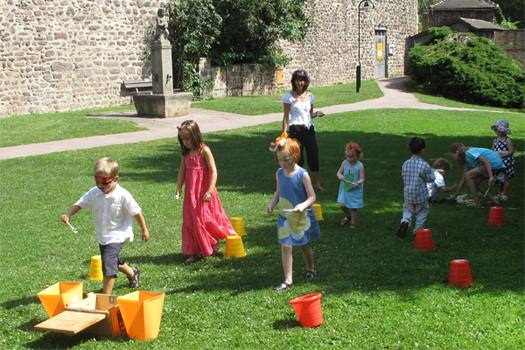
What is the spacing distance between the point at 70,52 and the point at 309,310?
1779 centimetres

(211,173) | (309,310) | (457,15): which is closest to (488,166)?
(211,173)

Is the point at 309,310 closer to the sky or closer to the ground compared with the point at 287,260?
closer to the ground

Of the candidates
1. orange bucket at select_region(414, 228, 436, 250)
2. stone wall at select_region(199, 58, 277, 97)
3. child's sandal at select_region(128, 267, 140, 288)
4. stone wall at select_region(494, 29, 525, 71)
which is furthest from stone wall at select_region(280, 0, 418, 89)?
child's sandal at select_region(128, 267, 140, 288)

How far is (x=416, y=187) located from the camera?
6.61 m

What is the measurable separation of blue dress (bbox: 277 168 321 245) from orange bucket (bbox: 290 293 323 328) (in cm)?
86

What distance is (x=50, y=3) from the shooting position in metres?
19.2

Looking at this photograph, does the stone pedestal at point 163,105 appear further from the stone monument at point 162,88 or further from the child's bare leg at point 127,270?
the child's bare leg at point 127,270

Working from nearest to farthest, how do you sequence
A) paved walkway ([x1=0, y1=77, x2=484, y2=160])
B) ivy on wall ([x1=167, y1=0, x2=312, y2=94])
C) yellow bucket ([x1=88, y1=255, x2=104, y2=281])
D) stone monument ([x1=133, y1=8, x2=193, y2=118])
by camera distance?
yellow bucket ([x1=88, y1=255, x2=104, y2=281])
paved walkway ([x1=0, y1=77, x2=484, y2=160])
stone monument ([x1=133, y1=8, x2=193, y2=118])
ivy on wall ([x1=167, y1=0, x2=312, y2=94])

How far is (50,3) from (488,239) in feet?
55.7

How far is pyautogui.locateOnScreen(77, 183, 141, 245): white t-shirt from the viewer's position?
4836mm

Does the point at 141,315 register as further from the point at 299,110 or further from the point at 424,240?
the point at 299,110

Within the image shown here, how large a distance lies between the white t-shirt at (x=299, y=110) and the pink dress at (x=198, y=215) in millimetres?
2910

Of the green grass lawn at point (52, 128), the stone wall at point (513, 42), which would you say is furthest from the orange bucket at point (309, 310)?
the stone wall at point (513, 42)

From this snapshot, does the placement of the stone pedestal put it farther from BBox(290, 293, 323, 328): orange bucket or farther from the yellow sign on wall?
the yellow sign on wall
